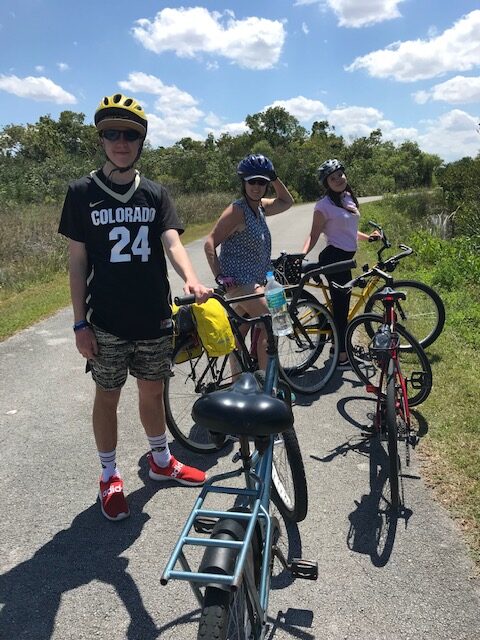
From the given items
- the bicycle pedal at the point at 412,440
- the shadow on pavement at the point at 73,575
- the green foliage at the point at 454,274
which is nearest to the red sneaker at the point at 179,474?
the shadow on pavement at the point at 73,575

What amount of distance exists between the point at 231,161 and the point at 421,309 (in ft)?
123

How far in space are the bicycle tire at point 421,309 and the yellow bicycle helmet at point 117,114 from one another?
3.08 meters

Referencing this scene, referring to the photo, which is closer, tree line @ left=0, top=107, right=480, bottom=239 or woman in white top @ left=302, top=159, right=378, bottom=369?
woman in white top @ left=302, top=159, right=378, bottom=369

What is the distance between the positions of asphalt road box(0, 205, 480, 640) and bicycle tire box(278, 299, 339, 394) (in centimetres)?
81

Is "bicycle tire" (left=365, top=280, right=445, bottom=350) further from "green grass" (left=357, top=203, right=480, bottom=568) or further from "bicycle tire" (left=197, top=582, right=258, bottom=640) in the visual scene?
"bicycle tire" (left=197, top=582, right=258, bottom=640)

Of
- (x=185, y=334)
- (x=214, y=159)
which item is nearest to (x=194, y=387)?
(x=185, y=334)

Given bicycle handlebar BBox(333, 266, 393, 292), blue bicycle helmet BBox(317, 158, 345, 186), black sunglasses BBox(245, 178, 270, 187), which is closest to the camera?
black sunglasses BBox(245, 178, 270, 187)

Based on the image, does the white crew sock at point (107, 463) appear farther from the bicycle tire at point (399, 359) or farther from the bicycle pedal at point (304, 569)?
the bicycle tire at point (399, 359)

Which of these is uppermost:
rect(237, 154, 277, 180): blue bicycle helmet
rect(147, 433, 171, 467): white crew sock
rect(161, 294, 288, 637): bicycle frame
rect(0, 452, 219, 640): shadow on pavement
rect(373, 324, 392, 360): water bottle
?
rect(237, 154, 277, 180): blue bicycle helmet

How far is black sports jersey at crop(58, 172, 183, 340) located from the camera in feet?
8.39

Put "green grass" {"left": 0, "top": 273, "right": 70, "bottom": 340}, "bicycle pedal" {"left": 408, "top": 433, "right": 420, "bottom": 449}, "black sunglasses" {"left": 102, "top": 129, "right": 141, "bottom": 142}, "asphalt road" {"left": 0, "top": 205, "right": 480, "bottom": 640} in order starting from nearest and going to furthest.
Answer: "asphalt road" {"left": 0, "top": 205, "right": 480, "bottom": 640}
"black sunglasses" {"left": 102, "top": 129, "right": 141, "bottom": 142}
"bicycle pedal" {"left": 408, "top": 433, "right": 420, "bottom": 449}
"green grass" {"left": 0, "top": 273, "right": 70, "bottom": 340}

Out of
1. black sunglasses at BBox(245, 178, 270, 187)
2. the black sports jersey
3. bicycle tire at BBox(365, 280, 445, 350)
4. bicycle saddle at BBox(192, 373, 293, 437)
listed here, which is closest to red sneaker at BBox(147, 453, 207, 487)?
the black sports jersey

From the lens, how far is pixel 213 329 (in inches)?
117

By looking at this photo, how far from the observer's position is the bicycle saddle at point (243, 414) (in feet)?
5.28
